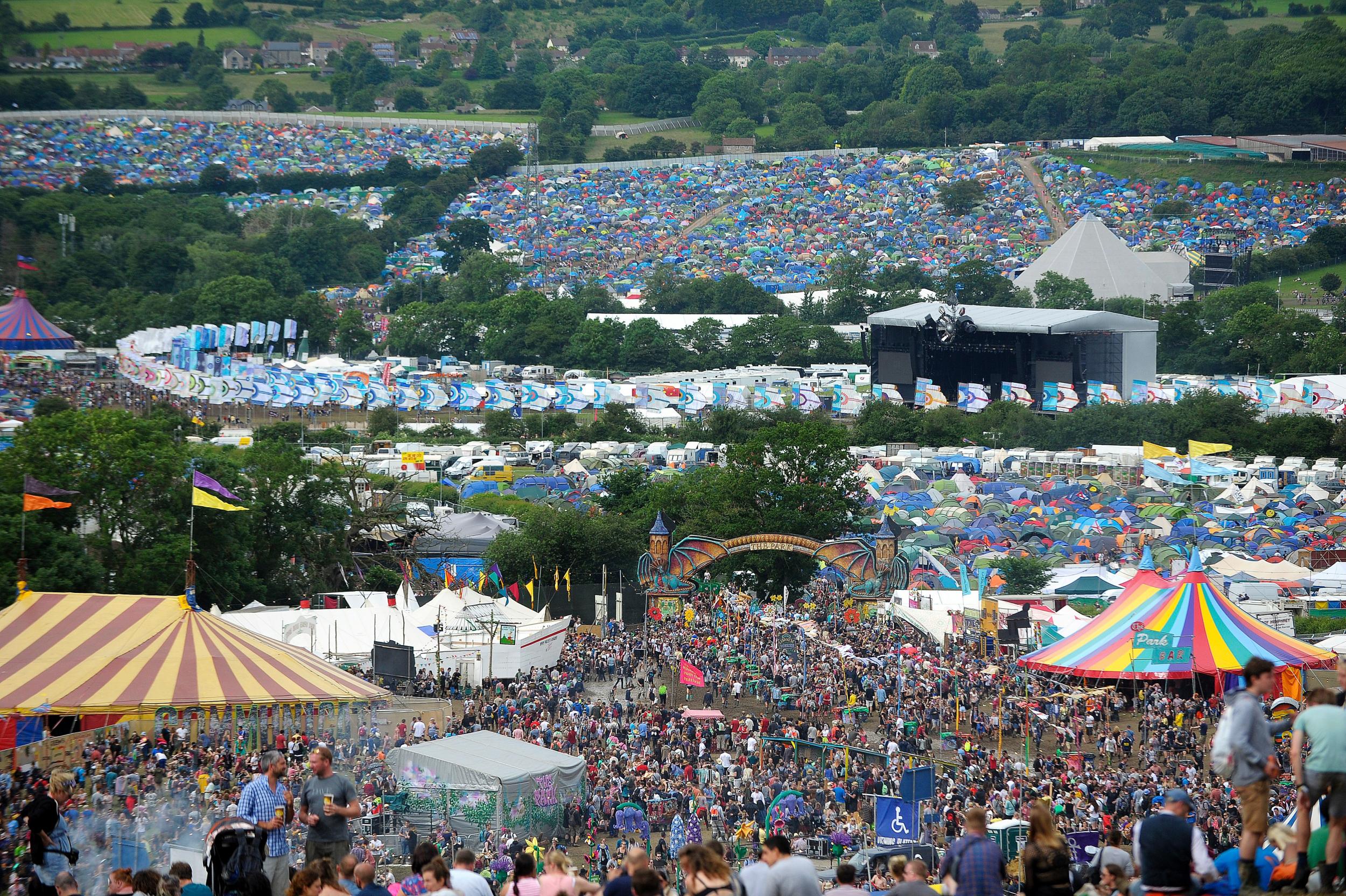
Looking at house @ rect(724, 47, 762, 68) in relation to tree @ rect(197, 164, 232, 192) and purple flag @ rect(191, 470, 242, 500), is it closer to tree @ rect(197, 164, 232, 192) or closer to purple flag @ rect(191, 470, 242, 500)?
tree @ rect(197, 164, 232, 192)

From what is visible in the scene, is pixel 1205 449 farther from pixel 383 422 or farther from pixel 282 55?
pixel 282 55

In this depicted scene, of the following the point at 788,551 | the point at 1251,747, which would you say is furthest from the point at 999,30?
the point at 1251,747

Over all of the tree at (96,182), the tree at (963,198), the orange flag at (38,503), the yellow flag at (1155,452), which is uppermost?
the tree at (96,182)

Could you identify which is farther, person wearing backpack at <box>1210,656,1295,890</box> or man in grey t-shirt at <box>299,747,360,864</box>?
man in grey t-shirt at <box>299,747,360,864</box>

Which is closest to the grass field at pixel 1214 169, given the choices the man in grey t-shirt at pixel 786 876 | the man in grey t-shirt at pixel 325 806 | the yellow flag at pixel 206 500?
the yellow flag at pixel 206 500

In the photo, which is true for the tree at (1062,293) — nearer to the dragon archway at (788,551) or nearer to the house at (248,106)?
the dragon archway at (788,551)

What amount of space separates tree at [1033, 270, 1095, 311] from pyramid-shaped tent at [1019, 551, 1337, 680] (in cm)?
5575

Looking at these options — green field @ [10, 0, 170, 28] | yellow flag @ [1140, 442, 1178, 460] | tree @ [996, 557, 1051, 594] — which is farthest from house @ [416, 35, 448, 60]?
tree @ [996, 557, 1051, 594]

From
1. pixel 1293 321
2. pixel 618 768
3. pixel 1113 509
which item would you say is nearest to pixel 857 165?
pixel 1293 321

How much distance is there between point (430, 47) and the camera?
15500 cm

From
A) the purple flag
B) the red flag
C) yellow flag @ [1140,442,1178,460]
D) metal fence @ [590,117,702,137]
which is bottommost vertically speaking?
the red flag

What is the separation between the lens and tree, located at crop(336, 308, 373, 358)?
264ft

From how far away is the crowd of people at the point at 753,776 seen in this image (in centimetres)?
821

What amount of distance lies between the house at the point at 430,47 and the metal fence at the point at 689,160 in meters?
41.6
